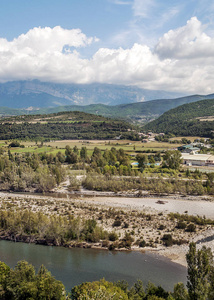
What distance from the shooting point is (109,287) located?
20.4 m

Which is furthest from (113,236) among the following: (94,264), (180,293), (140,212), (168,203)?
(168,203)

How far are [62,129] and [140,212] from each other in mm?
109870

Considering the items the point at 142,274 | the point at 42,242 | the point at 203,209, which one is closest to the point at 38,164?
the point at 42,242

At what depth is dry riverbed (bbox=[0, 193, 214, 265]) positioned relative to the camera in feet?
109

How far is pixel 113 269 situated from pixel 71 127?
416 feet

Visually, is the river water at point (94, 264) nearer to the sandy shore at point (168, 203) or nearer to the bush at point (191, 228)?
the bush at point (191, 228)

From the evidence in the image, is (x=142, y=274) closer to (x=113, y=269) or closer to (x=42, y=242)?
(x=113, y=269)

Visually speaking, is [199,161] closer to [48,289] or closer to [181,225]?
[181,225]

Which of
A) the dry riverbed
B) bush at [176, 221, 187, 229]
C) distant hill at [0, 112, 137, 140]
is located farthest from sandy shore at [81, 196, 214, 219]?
distant hill at [0, 112, 137, 140]

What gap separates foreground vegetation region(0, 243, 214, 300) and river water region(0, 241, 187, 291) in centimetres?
440

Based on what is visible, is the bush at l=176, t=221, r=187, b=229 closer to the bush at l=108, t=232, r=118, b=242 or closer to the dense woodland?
the bush at l=108, t=232, r=118, b=242

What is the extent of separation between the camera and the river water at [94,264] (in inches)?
1044

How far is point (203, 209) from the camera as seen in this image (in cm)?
4553

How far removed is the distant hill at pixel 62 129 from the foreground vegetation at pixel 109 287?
110 meters
